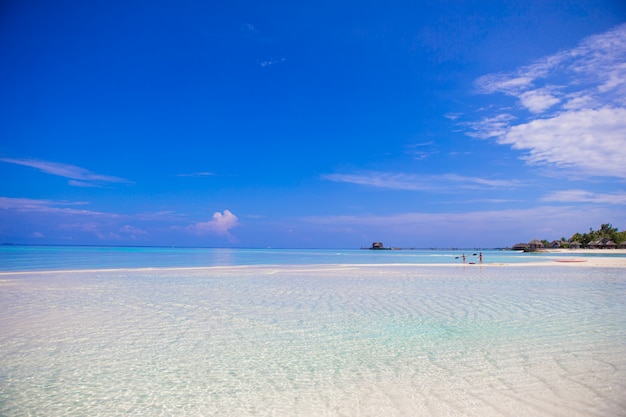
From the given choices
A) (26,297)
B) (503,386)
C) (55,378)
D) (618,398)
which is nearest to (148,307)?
(26,297)

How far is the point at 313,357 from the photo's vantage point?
269 inches

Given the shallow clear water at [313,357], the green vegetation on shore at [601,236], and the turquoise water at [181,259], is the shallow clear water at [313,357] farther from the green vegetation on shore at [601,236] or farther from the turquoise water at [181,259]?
the green vegetation on shore at [601,236]

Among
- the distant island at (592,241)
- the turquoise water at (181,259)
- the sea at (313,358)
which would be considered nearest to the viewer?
the sea at (313,358)

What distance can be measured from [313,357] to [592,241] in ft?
406

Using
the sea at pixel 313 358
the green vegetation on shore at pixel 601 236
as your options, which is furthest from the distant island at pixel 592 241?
the sea at pixel 313 358

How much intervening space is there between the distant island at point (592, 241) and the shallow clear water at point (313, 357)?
101m

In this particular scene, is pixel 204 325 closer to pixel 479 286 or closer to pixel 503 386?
pixel 503 386

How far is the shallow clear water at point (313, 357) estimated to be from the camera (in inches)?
192

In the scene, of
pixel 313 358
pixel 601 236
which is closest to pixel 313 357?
pixel 313 358

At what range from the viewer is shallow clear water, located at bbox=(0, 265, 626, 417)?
16.0 ft

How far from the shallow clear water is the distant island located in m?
101

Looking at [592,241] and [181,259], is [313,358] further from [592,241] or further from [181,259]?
[592,241]

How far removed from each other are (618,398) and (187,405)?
534cm

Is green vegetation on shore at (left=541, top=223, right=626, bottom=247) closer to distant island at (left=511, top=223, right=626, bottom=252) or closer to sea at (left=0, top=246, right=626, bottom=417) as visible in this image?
distant island at (left=511, top=223, right=626, bottom=252)
